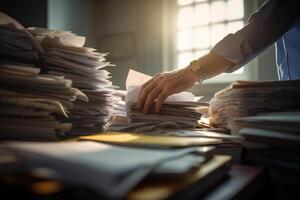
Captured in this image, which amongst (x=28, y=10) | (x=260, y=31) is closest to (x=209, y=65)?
(x=260, y=31)

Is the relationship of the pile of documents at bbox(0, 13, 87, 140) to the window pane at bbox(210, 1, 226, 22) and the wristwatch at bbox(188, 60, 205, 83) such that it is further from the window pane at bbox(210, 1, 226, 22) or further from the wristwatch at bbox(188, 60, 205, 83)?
the window pane at bbox(210, 1, 226, 22)

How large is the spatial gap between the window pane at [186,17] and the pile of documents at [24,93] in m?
1.81

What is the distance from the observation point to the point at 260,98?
0.90 m

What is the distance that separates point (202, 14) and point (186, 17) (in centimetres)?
14

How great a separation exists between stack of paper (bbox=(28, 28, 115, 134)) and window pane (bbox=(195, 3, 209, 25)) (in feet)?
5.04

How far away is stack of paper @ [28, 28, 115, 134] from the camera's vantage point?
888 millimetres

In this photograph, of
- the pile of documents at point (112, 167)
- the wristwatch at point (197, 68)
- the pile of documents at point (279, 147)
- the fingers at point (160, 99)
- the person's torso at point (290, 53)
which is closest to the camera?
the pile of documents at point (112, 167)

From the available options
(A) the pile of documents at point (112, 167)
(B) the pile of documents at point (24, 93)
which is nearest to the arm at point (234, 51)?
(B) the pile of documents at point (24, 93)

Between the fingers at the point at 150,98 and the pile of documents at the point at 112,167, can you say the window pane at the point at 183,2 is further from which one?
the pile of documents at the point at 112,167

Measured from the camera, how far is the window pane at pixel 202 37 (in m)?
2.36

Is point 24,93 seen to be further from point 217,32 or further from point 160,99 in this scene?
point 217,32

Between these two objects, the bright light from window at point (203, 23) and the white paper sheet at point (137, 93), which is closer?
the white paper sheet at point (137, 93)

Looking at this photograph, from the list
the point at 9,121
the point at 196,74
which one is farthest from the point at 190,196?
the point at 196,74

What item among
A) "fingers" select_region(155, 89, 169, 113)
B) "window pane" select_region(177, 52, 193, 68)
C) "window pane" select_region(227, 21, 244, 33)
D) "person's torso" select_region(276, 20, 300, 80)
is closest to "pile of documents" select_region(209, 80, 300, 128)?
"fingers" select_region(155, 89, 169, 113)
